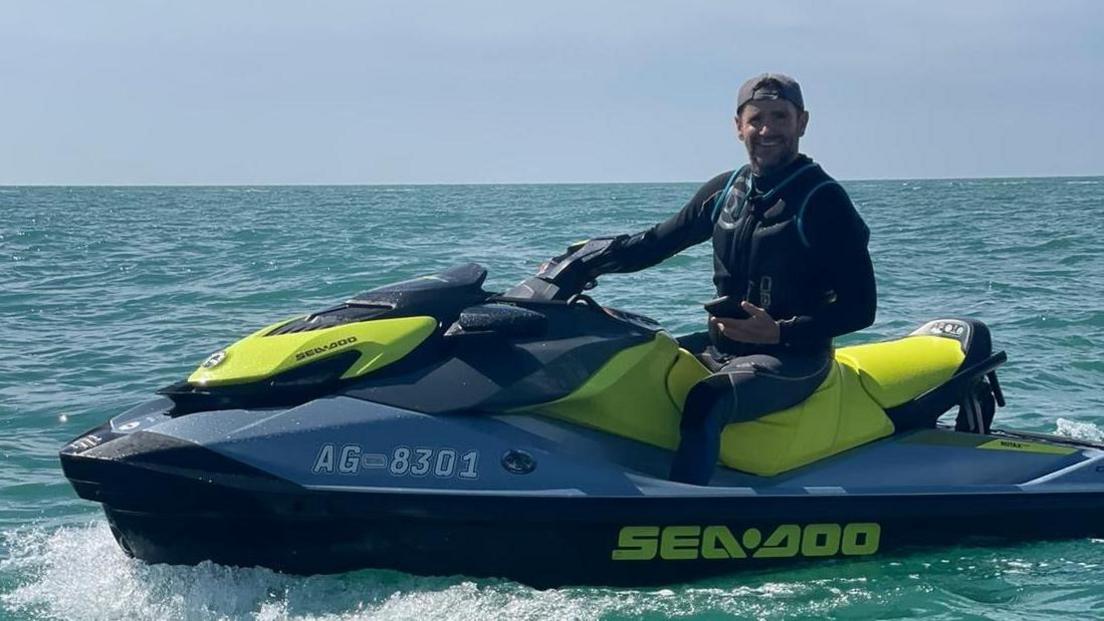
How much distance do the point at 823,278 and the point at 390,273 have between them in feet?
38.5

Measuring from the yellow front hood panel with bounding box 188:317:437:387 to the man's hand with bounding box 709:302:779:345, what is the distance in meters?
1.05

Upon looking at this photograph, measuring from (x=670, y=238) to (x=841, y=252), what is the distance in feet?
2.31

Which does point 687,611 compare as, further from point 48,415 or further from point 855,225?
point 48,415

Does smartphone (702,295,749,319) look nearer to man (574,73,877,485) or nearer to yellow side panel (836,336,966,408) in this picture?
man (574,73,877,485)

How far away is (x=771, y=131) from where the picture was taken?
13.9ft

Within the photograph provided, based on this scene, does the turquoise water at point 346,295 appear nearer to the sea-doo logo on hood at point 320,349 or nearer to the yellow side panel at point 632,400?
the yellow side panel at point 632,400

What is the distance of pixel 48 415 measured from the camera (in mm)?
7336

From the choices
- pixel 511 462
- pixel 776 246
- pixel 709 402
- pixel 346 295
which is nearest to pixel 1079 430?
pixel 776 246

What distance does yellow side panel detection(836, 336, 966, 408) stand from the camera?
4.72m

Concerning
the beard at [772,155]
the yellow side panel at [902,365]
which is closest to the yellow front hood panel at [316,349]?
the beard at [772,155]

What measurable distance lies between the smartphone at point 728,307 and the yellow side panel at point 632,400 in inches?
7.6

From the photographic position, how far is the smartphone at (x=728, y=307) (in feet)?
14.5

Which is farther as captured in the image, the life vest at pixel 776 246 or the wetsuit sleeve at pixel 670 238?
the wetsuit sleeve at pixel 670 238

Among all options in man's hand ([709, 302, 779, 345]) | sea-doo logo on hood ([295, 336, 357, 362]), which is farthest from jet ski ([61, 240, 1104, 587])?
man's hand ([709, 302, 779, 345])
